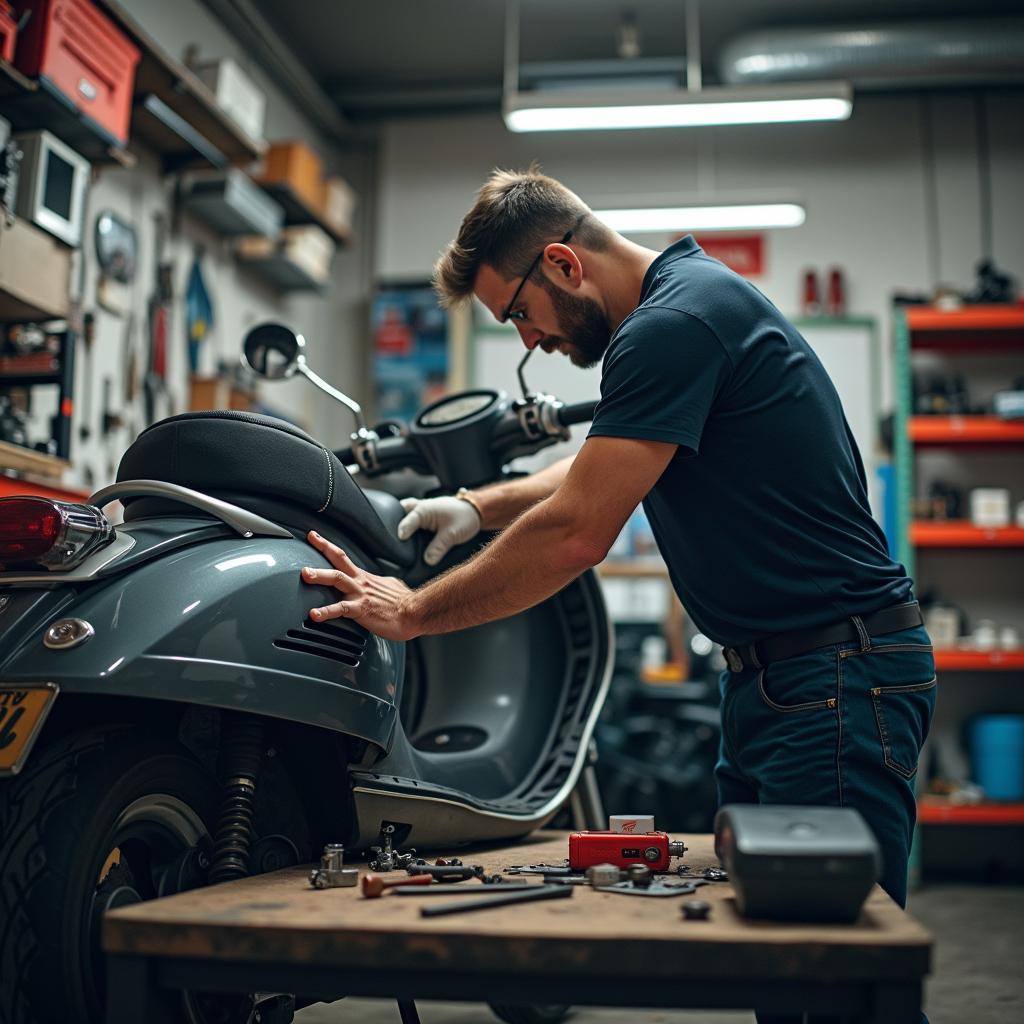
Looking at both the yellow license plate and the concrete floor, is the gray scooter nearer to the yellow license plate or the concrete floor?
the yellow license plate

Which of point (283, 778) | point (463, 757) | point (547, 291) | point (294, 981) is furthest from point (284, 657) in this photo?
point (547, 291)

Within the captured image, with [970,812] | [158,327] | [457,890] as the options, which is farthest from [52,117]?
[970,812]

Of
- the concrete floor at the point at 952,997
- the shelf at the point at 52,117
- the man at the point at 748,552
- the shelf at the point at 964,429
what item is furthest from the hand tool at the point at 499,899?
the shelf at the point at 964,429

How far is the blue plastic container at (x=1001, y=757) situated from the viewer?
5180 mm

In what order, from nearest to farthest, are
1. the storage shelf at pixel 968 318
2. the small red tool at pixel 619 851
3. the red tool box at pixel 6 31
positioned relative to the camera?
1. the small red tool at pixel 619 851
2. the red tool box at pixel 6 31
3. the storage shelf at pixel 968 318

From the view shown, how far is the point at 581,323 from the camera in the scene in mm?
1725

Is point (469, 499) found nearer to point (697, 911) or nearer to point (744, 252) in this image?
point (697, 911)

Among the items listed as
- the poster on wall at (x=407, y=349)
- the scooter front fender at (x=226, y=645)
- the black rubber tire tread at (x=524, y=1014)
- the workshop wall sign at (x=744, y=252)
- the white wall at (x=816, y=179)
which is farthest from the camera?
the poster on wall at (x=407, y=349)

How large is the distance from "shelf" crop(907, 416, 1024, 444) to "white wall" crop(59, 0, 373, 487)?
3.21 m

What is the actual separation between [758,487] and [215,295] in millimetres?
4289

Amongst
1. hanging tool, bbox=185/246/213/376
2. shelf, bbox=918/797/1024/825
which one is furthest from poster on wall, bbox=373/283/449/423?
shelf, bbox=918/797/1024/825

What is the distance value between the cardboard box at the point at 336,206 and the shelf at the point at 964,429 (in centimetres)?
314

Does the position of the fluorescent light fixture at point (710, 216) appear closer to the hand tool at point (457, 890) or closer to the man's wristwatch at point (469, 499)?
the man's wristwatch at point (469, 499)

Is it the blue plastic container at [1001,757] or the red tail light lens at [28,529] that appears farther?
the blue plastic container at [1001,757]
